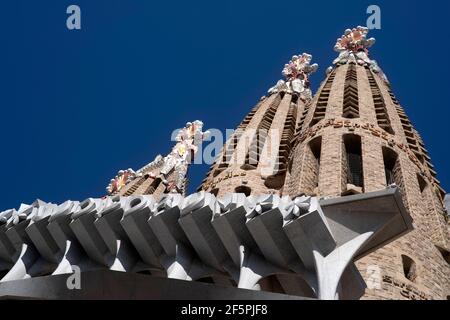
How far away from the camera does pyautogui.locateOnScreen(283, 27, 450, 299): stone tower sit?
2111 centimetres

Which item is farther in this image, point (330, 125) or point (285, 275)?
point (330, 125)

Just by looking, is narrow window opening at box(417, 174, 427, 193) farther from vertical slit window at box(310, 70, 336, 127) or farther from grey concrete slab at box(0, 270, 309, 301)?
grey concrete slab at box(0, 270, 309, 301)

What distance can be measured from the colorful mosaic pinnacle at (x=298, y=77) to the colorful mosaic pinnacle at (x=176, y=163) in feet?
Answer: 21.6

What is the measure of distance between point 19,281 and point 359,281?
6003 mm

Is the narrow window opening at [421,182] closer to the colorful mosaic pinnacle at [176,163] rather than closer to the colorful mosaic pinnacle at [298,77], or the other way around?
the colorful mosaic pinnacle at [298,77]

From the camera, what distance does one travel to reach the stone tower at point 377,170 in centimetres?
2111

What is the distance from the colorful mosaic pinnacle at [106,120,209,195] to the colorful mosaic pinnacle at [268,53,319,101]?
657 centimetres

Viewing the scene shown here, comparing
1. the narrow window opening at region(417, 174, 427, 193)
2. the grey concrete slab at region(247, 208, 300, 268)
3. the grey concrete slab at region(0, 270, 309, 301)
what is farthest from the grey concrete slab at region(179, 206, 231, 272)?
the narrow window opening at region(417, 174, 427, 193)

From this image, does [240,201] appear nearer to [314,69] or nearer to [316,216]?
[316,216]

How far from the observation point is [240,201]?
14641 mm

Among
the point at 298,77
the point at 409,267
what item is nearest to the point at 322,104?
the point at 409,267

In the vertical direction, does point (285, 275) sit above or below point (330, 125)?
below
